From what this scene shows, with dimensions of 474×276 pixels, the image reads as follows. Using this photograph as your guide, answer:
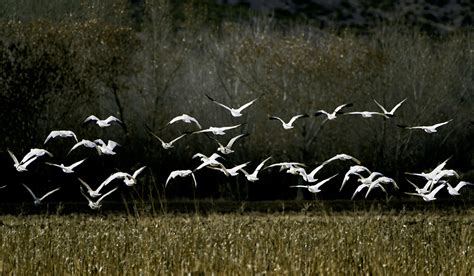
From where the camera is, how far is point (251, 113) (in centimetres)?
4150

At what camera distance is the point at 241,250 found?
41.6 ft

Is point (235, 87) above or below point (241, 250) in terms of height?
below

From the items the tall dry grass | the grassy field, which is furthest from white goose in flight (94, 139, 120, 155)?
the tall dry grass

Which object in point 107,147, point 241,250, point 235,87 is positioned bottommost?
point 235,87

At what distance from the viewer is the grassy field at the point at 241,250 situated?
11.4 meters

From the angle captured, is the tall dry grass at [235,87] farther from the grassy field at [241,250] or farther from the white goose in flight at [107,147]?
the grassy field at [241,250]

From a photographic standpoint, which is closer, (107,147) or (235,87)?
(107,147)

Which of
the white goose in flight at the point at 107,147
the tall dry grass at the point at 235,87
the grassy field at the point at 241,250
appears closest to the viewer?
the grassy field at the point at 241,250

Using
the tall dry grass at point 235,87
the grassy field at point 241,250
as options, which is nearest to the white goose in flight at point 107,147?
the grassy field at point 241,250

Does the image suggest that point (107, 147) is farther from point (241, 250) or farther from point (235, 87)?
point (235, 87)

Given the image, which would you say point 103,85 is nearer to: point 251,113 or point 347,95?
point 251,113

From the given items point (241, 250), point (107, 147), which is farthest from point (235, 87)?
point (241, 250)

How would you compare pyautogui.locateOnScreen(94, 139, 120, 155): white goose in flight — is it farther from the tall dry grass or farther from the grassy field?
the tall dry grass

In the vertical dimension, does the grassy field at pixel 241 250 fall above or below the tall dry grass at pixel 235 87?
above
